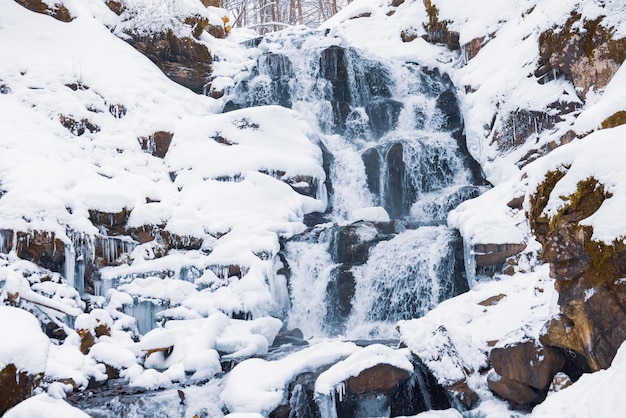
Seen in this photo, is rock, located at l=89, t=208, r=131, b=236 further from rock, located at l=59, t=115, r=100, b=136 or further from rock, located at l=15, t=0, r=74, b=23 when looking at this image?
rock, located at l=15, t=0, r=74, b=23

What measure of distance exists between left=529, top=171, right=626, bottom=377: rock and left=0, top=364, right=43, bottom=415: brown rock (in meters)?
4.19

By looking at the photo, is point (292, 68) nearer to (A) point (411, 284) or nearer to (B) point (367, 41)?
(B) point (367, 41)

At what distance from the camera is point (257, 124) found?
11.7m

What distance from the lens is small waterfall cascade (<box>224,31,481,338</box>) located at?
875cm

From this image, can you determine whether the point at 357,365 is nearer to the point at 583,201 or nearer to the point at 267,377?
the point at 267,377

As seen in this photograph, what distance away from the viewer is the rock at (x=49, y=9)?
12766mm

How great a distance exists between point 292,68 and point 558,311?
10.8 m

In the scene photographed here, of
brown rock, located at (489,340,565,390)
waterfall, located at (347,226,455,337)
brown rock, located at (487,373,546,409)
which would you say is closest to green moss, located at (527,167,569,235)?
brown rock, located at (489,340,565,390)

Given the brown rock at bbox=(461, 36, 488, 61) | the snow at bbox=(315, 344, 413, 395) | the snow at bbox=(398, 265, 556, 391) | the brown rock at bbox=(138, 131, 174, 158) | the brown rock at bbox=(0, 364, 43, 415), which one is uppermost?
the brown rock at bbox=(461, 36, 488, 61)

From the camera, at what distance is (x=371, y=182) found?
38.3ft

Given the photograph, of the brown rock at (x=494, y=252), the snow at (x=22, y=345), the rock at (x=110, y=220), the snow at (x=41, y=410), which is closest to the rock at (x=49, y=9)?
the rock at (x=110, y=220)

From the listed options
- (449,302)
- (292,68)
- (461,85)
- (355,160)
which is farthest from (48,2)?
(449,302)

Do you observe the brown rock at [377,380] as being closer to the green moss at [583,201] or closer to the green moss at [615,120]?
the green moss at [583,201]

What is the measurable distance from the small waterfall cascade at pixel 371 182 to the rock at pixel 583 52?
2607 mm
